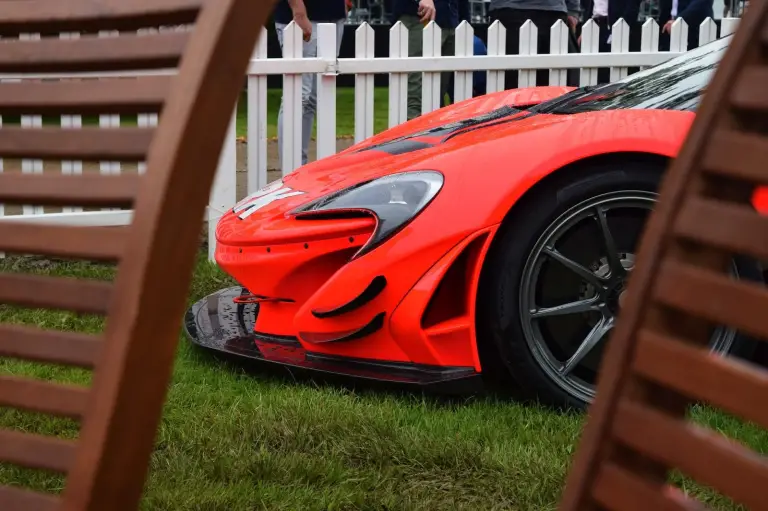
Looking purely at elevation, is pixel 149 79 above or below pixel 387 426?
above

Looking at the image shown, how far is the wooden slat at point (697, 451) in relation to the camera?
610mm

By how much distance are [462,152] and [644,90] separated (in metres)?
0.83

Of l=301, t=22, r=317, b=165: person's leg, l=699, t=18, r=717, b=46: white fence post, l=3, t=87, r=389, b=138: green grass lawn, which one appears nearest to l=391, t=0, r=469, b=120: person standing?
l=301, t=22, r=317, b=165: person's leg

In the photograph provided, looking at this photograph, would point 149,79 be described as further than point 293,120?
No

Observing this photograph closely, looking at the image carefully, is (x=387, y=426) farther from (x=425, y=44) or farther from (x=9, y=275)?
(x=425, y=44)

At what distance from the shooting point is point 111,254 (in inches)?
32.6

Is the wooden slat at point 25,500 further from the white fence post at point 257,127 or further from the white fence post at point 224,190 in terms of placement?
the white fence post at point 257,127

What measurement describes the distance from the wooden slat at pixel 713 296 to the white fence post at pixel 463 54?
15.6 ft

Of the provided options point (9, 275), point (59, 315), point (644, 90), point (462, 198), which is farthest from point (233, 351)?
point (9, 275)

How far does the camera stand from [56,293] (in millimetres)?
858

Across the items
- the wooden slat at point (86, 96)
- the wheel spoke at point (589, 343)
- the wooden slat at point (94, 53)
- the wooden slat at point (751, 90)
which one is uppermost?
the wooden slat at point (94, 53)

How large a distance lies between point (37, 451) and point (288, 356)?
1986 millimetres

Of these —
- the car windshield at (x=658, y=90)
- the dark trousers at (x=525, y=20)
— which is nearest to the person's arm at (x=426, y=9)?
the dark trousers at (x=525, y=20)

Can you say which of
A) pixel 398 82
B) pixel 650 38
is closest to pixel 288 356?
pixel 398 82
